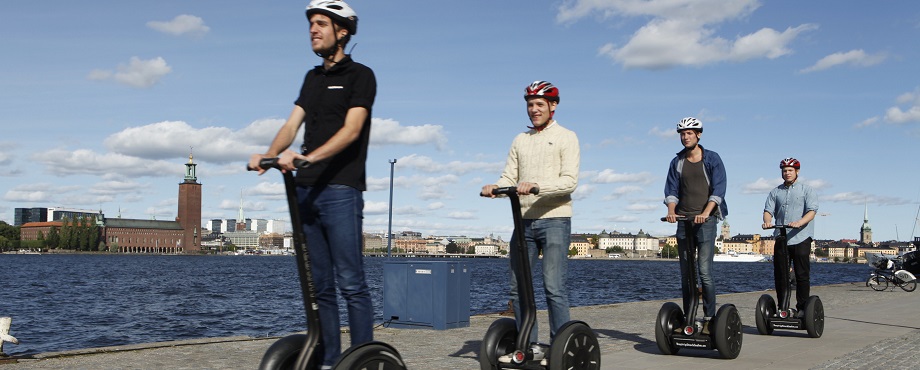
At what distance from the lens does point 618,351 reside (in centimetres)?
816

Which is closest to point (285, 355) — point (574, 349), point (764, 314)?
point (574, 349)

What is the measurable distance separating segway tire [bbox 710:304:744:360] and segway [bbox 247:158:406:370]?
409 centimetres

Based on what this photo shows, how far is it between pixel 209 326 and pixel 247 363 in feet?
59.2

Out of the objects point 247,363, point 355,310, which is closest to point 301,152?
point 355,310

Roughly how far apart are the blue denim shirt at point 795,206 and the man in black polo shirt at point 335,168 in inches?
262

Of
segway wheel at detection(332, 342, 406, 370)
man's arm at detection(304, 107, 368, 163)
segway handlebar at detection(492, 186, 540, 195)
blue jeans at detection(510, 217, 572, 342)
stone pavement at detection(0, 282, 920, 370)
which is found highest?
man's arm at detection(304, 107, 368, 163)

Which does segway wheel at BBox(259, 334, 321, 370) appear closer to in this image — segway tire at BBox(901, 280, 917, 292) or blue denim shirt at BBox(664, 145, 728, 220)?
blue denim shirt at BBox(664, 145, 728, 220)

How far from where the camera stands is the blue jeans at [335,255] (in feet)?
13.6

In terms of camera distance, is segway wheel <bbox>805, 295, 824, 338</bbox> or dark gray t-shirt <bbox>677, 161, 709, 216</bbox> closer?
dark gray t-shirt <bbox>677, 161, 709, 216</bbox>

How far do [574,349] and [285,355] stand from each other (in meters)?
1.96

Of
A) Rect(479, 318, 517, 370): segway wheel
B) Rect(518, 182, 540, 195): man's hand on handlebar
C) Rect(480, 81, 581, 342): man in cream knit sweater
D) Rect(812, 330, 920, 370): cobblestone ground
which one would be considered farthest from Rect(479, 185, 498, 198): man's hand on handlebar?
Rect(812, 330, 920, 370): cobblestone ground

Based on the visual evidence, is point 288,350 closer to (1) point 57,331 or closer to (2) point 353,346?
(2) point 353,346

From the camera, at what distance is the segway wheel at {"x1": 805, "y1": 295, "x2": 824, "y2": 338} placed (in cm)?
925

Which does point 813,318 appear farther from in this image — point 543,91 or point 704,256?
point 543,91
